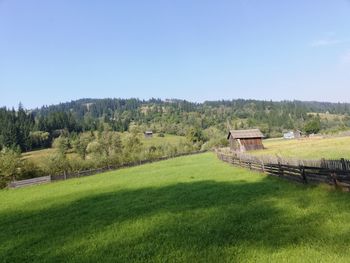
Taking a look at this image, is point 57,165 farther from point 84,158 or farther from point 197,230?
point 197,230

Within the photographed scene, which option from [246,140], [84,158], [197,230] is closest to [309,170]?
[197,230]

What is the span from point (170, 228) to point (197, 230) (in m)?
1.27

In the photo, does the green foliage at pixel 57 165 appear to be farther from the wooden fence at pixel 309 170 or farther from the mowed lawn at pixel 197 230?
the mowed lawn at pixel 197 230

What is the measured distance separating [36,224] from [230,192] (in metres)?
10.7

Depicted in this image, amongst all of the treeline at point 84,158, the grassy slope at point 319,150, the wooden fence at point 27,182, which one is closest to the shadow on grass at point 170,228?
the grassy slope at point 319,150

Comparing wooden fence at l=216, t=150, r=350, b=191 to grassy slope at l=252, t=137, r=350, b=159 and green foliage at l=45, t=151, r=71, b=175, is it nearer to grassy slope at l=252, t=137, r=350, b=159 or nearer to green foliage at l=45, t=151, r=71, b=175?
grassy slope at l=252, t=137, r=350, b=159

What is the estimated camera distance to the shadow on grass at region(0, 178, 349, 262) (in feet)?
35.4

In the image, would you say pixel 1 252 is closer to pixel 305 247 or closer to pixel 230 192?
pixel 305 247

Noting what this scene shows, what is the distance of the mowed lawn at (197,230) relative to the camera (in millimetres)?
10070

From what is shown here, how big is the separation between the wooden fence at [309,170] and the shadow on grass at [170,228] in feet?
3.43

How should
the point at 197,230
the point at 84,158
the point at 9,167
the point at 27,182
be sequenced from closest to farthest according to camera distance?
the point at 197,230 < the point at 27,182 < the point at 9,167 < the point at 84,158

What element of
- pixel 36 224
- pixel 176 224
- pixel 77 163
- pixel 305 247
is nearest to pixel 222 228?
pixel 176 224

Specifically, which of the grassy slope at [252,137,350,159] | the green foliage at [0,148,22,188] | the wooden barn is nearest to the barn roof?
the wooden barn

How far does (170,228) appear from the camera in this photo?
44.7ft
